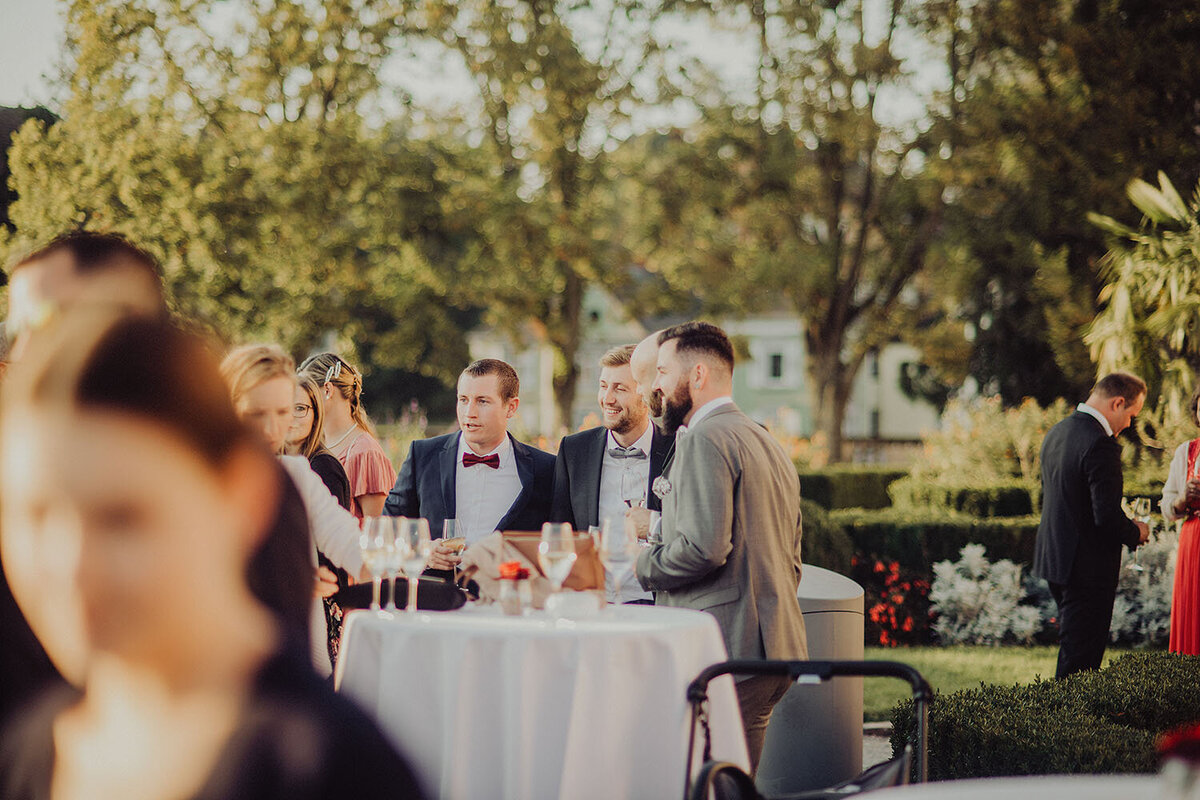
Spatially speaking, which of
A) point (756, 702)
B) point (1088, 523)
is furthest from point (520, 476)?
point (1088, 523)

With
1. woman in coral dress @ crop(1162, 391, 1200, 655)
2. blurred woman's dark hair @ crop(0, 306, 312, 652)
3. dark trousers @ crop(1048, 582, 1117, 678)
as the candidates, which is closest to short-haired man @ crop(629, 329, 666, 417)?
dark trousers @ crop(1048, 582, 1117, 678)

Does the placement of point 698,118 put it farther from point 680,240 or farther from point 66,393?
point 66,393

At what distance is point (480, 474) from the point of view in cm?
618

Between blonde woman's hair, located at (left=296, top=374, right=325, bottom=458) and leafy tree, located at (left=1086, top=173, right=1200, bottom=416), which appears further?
leafy tree, located at (left=1086, top=173, right=1200, bottom=416)

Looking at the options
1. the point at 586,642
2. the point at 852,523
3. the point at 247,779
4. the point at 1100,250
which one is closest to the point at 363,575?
the point at 586,642

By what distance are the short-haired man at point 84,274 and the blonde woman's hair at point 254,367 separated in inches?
53.7

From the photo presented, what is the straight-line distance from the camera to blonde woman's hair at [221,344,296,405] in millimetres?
3578

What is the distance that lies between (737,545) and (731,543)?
0.13 ft

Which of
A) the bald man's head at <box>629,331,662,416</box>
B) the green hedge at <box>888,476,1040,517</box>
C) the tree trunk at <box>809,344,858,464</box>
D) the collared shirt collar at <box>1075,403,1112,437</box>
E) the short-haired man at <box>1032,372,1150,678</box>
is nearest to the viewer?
the bald man's head at <box>629,331,662,416</box>

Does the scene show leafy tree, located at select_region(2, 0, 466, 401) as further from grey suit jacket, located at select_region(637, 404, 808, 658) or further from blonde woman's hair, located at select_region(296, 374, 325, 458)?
grey suit jacket, located at select_region(637, 404, 808, 658)

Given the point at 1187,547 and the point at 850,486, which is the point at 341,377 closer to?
the point at 1187,547

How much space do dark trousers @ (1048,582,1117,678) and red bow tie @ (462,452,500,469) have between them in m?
3.97

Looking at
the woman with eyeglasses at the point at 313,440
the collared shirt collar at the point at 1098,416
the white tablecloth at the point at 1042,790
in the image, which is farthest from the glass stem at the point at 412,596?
the collared shirt collar at the point at 1098,416

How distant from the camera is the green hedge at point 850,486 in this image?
22703 millimetres
